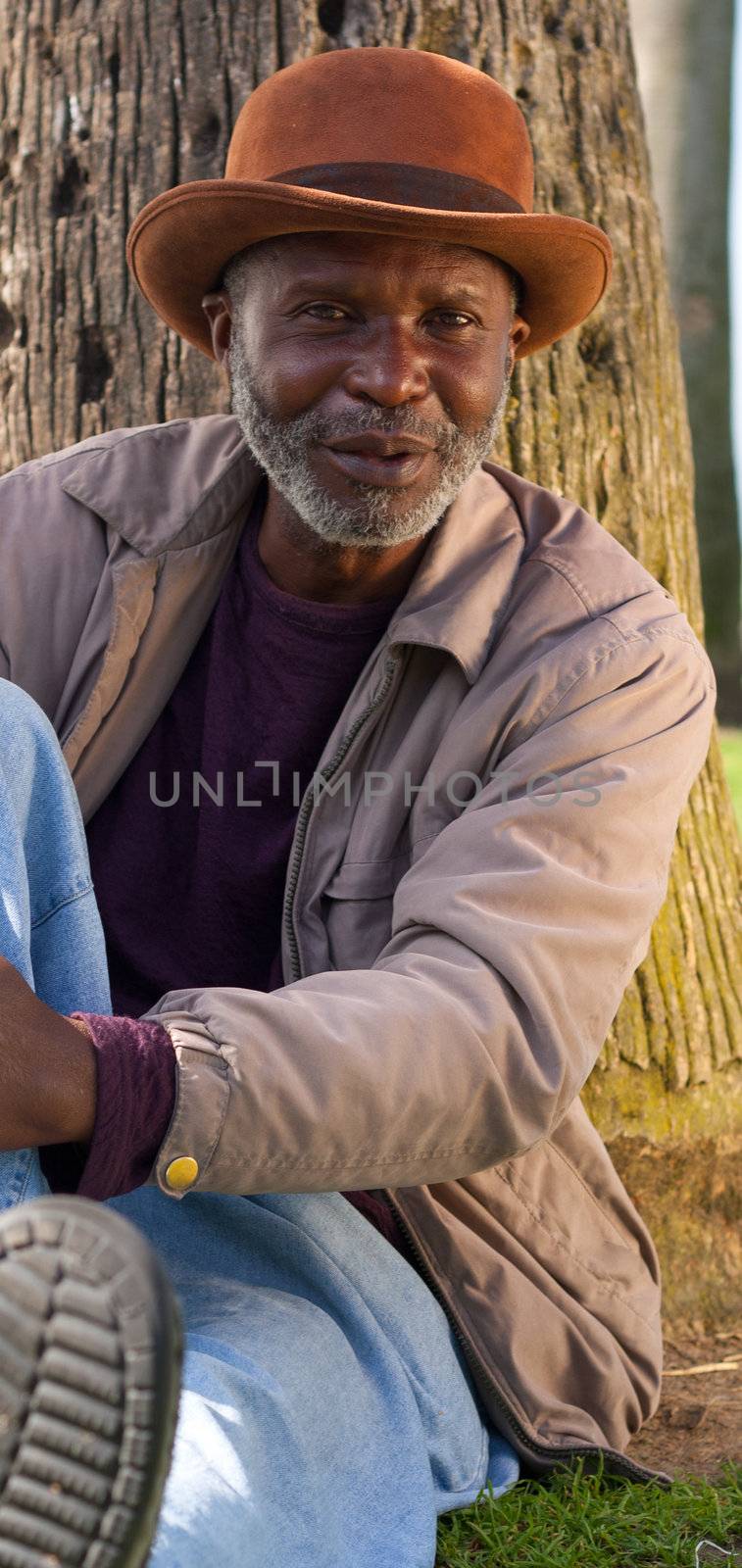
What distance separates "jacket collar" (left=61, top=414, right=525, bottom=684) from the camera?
2.75 metres

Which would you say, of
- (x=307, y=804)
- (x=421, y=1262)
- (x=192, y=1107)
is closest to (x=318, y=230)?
(x=307, y=804)

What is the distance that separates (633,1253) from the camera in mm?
2887

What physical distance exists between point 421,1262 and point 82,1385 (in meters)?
1.25

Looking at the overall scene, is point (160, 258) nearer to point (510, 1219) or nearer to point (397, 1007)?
point (397, 1007)

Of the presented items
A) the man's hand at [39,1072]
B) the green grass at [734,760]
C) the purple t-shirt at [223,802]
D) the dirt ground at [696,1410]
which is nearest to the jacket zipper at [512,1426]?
the dirt ground at [696,1410]

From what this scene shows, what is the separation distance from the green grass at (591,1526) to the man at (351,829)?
0.17 feet

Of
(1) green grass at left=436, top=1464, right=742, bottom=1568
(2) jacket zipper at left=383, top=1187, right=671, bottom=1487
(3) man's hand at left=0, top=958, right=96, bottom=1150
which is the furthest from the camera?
(2) jacket zipper at left=383, top=1187, right=671, bottom=1487

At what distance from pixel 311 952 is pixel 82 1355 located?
1377mm

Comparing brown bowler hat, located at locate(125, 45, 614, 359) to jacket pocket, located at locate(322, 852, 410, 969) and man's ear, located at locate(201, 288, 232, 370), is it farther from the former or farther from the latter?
jacket pocket, located at locate(322, 852, 410, 969)

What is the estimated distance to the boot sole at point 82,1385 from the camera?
140cm

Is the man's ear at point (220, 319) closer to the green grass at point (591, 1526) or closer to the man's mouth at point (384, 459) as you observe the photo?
the man's mouth at point (384, 459)

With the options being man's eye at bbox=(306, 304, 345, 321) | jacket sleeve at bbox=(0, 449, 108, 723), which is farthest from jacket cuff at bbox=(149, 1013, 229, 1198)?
man's eye at bbox=(306, 304, 345, 321)

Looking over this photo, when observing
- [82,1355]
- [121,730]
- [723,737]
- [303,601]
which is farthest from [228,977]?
[723,737]

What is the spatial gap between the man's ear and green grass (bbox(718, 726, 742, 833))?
19.6ft
